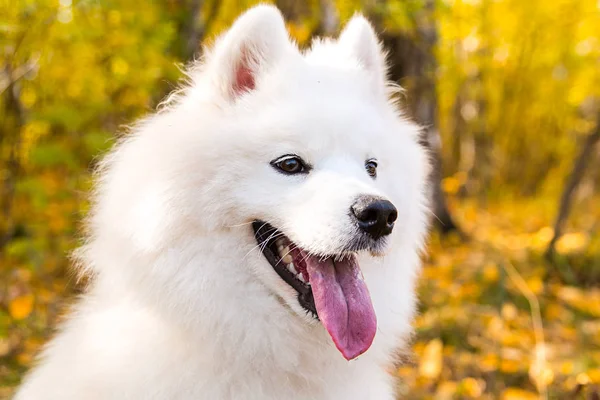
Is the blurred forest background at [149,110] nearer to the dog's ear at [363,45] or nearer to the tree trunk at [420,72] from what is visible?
the tree trunk at [420,72]

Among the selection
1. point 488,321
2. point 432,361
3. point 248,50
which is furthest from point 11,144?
point 488,321

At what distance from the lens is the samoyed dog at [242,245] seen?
2.15 meters

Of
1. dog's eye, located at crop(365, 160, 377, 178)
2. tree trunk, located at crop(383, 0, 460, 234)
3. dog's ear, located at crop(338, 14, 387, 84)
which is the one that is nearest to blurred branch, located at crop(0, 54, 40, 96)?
dog's ear, located at crop(338, 14, 387, 84)

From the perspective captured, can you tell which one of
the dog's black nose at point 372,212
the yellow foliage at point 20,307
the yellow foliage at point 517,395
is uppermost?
the dog's black nose at point 372,212

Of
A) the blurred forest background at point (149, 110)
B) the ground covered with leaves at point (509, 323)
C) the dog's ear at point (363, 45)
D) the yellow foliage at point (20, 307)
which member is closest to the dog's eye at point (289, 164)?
the dog's ear at point (363, 45)

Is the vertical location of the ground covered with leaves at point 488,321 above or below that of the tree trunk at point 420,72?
below

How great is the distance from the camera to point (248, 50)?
2.37m

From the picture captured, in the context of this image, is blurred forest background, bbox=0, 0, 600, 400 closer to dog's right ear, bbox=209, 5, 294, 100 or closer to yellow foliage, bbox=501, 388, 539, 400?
yellow foliage, bbox=501, 388, 539, 400

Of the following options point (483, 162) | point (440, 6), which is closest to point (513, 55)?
point (483, 162)

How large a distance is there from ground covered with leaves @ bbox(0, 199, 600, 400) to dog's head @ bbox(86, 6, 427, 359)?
151cm

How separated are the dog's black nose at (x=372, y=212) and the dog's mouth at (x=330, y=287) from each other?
0.69 feet

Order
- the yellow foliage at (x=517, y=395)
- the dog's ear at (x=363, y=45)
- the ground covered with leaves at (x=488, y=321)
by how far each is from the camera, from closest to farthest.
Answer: the dog's ear at (x=363, y=45), the yellow foliage at (x=517, y=395), the ground covered with leaves at (x=488, y=321)

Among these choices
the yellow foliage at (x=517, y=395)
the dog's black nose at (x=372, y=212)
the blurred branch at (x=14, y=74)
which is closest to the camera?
the dog's black nose at (x=372, y=212)

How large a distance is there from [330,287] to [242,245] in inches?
15.4
